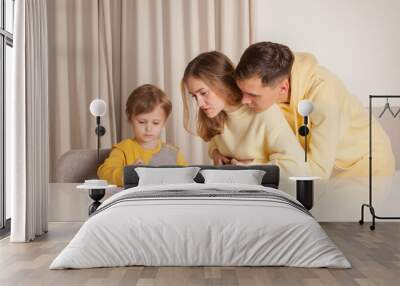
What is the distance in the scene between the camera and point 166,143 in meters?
7.91

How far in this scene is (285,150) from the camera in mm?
7750

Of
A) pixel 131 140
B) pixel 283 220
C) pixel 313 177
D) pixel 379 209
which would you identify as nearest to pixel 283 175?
pixel 313 177

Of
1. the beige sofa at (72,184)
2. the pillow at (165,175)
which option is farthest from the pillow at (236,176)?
the beige sofa at (72,184)

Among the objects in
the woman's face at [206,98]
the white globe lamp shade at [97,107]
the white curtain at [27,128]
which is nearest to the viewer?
the white curtain at [27,128]

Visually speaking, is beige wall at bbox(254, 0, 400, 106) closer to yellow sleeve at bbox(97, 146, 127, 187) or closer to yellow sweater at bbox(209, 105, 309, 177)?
yellow sweater at bbox(209, 105, 309, 177)

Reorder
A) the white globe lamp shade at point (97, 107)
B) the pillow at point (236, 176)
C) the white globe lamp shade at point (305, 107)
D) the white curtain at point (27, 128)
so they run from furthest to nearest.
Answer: the white globe lamp shade at point (97, 107), the white globe lamp shade at point (305, 107), the pillow at point (236, 176), the white curtain at point (27, 128)

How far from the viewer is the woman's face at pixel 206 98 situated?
7.82 metres

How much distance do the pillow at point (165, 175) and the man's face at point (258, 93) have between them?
3.80 feet

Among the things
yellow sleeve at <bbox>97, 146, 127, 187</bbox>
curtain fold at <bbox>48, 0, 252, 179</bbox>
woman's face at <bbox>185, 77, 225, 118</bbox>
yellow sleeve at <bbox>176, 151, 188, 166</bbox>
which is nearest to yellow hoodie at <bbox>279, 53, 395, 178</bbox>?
woman's face at <bbox>185, 77, 225, 118</bbox>

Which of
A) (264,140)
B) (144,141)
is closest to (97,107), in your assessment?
(144,141)

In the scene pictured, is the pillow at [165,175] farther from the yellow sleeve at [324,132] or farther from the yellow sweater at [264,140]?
the yellow sleeve at [324,132]

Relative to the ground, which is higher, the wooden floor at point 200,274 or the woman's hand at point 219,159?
the woman's hand at point 219,159

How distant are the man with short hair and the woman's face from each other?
0.34 meters

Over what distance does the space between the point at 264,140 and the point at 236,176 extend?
831mm
